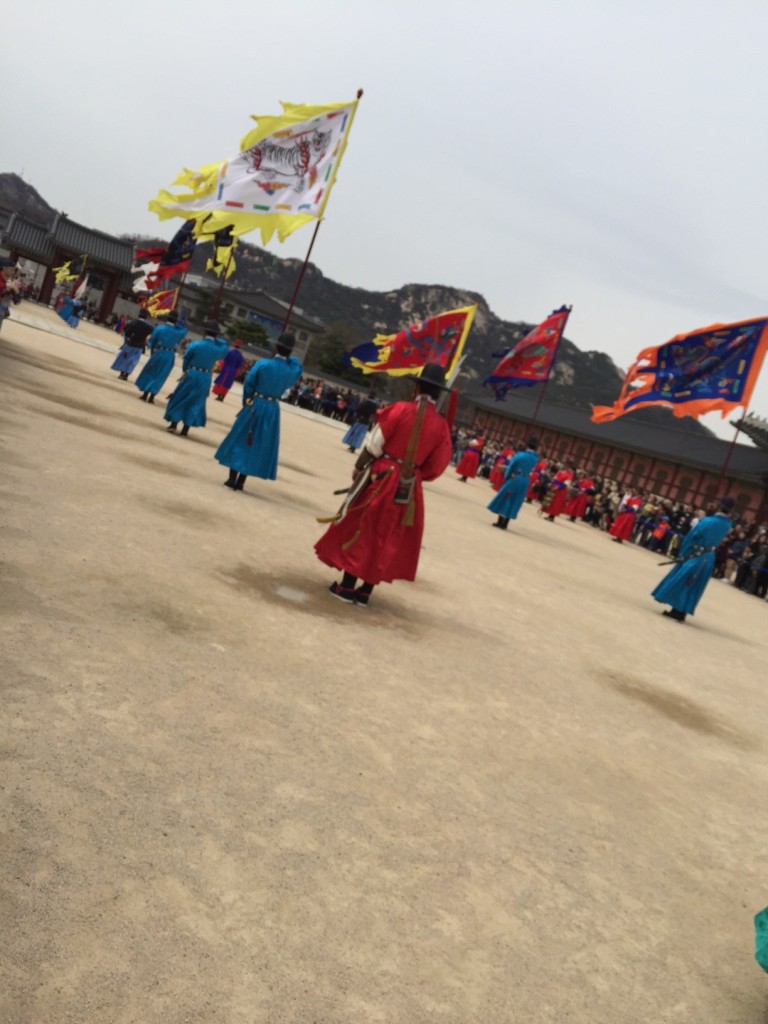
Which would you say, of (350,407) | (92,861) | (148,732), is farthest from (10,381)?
(350,407)

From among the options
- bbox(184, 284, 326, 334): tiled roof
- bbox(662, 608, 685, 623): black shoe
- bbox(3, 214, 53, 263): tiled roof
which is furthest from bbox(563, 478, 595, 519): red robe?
bbox(184, 284, 326, 334): tiled roof

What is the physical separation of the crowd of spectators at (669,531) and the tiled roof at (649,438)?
6072 mm

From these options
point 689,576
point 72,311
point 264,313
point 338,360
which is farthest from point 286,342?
point 264,313

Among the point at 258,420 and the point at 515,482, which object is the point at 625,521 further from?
the point at 258,420

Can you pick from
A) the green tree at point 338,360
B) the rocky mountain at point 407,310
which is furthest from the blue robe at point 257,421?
the rocky mountain at point 407,310

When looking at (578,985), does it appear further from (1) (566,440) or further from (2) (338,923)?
(1) (566,440)

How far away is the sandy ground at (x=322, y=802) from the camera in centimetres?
214

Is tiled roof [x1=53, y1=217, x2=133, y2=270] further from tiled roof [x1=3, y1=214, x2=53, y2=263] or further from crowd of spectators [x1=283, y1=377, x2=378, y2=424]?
crowd of spectators [x1=283, y1=377, x2=378, y2=424]

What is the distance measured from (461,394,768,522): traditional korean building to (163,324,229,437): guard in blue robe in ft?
83.3

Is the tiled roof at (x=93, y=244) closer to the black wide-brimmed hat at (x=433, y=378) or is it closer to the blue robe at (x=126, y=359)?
the blue robe at (x=126, y=359)

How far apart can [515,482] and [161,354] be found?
22.3ft

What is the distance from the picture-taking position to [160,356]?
15656mm

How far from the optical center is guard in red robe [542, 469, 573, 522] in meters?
25.0

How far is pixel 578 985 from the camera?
99.3 inches
